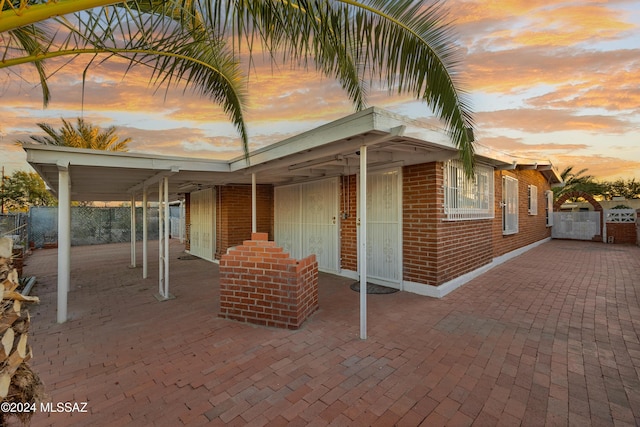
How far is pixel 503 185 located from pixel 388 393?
8.12 m

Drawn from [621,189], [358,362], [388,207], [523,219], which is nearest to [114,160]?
[358,362]

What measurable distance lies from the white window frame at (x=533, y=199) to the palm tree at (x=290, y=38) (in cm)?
1006

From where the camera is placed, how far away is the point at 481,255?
6742 mm

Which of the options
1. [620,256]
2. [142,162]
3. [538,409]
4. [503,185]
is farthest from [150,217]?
[620,256]

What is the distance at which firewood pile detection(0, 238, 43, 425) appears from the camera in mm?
1347

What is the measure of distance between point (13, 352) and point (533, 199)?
561 inches

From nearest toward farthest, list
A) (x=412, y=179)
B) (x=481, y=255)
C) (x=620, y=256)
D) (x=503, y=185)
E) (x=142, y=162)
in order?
(x=142, y=162) < (x=412, y=179) < (x=481, y=255) < (x=503, y=185) < (x=620, y=256)

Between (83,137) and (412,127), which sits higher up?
(83,137)

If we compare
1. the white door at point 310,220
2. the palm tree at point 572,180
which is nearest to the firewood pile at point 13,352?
the white door at point 310,220

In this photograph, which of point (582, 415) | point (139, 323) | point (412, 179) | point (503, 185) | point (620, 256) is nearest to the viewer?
point (582, 415)

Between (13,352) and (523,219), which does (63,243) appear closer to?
(13,352)

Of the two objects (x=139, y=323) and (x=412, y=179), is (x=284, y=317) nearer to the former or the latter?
(x=139, y=323)

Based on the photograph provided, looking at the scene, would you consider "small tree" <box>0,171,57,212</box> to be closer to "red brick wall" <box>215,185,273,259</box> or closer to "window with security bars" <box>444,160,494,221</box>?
"red brick wall" <box>215,185,273,259</box>

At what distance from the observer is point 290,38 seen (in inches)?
92.5
